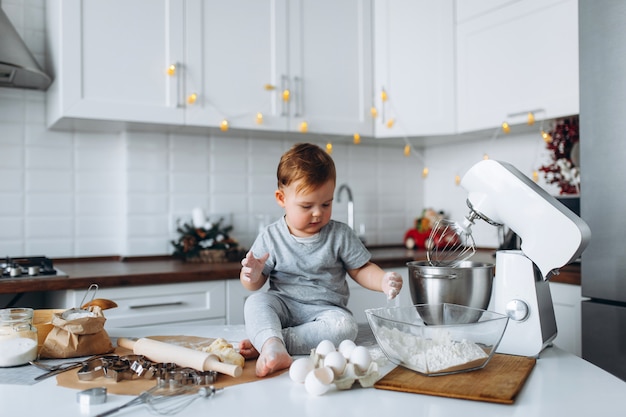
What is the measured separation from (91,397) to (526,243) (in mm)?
858

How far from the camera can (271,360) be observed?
101cm

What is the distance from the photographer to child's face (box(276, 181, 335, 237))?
52.8 inches

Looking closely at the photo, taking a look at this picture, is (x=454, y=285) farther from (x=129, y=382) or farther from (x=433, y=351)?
(x=129, y=382)

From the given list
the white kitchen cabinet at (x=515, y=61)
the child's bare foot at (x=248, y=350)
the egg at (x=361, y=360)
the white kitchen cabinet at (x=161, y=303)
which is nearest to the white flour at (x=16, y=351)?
Answer: the child's bare foot at (x=248, y=350)

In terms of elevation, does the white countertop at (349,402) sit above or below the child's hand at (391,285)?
below

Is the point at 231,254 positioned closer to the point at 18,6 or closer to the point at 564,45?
the point at 18,6

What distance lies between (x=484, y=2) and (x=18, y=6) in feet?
6.83

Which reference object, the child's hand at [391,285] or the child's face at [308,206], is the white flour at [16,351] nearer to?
the child's face at [308,206]

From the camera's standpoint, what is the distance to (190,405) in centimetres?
86

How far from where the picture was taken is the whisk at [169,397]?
33.0 inches

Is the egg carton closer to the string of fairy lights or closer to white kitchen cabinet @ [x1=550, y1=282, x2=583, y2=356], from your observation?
white kitchen cabinet @ [x1=550, y1=282, x2=583, y2=356]

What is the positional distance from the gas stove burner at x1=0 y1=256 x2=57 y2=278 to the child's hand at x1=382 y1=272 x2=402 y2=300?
141 centimetres

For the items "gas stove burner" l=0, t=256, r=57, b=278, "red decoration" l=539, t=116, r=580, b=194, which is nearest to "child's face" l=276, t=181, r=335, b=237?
"gas stove burner" l=0, t=256, r=57, b=278

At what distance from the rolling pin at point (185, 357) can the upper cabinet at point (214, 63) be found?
1.50 metres
